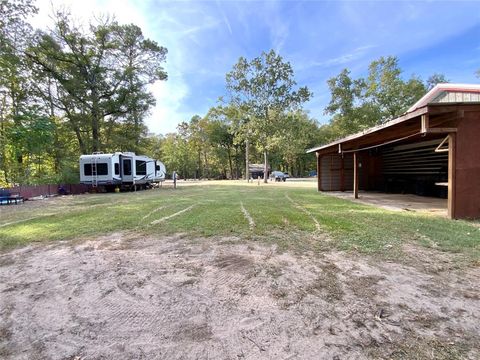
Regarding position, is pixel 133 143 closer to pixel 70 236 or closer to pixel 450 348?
pixel 70 236

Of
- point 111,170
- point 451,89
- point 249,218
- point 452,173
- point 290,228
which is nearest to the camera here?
point 290,228

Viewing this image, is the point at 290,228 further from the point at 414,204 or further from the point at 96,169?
the point at 96,169

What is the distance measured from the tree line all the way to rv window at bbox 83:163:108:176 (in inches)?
86.8

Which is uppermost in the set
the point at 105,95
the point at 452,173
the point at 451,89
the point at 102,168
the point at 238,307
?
the point at 105,95

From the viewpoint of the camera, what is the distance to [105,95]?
864 inches

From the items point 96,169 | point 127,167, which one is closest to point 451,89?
point 127,167

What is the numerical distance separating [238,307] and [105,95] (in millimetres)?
24081

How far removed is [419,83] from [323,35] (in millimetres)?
18173

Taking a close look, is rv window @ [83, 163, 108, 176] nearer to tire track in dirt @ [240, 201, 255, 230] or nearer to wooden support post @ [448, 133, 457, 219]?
tire track in dirt @ [240, 201, 255, 230]

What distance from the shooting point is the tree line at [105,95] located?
54.6ft

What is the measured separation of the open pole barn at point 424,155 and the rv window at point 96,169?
13.4m

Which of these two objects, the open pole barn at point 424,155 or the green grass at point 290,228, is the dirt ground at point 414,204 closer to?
the open pole barn at point 424,155

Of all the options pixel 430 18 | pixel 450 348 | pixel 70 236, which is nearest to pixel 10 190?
pixel 70 236

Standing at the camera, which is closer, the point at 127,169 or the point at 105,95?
the point at 127,169
